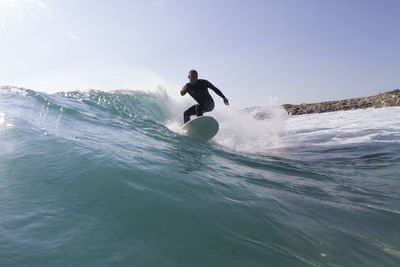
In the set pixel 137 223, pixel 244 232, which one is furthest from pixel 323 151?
pixel 137 223

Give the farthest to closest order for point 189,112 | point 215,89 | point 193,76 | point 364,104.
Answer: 1. point 364,104
2. point 189,112
3. point 215,89
4. point 193,76

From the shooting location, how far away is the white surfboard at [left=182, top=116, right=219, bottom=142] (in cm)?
836

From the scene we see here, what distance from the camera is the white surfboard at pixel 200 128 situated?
27.4 ft

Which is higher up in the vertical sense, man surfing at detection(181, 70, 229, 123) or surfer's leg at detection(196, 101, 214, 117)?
man surfing at detection(181, 70, 229, 123)

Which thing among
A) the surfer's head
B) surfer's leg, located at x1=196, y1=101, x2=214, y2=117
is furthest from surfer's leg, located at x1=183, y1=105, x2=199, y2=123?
the surfer's head

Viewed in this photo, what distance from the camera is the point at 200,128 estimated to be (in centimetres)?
841

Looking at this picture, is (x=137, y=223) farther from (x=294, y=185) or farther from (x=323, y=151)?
(x=323, y=151)

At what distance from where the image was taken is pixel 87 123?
7.06m

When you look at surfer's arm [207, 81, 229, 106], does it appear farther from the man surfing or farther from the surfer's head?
the surfer's head

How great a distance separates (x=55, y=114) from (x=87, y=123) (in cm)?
104

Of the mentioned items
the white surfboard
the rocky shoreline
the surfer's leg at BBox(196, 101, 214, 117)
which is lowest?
the white surfboard

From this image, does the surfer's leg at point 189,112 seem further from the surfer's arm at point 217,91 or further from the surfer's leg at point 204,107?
the surfer's arm at point 217,91

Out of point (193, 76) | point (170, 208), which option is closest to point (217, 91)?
point (193, 76)

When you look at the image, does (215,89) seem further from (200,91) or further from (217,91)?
(200,91)
